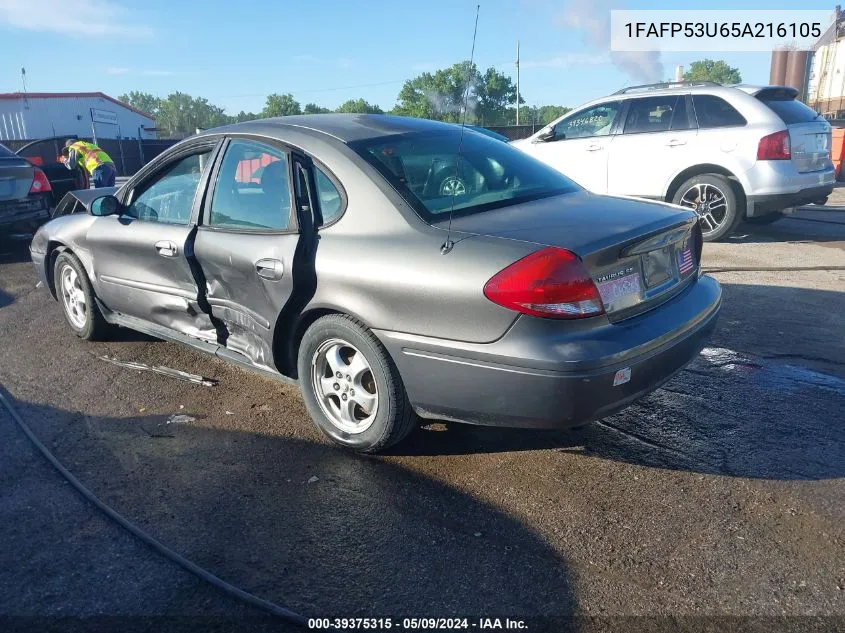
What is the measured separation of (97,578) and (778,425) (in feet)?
10.7

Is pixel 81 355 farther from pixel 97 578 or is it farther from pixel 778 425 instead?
pixel 778 425

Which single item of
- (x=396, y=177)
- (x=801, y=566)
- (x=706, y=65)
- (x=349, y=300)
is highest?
(x=706, y=65)

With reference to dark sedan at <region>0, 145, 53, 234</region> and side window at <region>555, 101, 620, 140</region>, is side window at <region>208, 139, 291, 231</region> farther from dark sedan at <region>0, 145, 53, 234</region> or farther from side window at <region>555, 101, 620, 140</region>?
dark sedan at <region>0, 145, 53, 234</region>

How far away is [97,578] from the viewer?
2568 mm

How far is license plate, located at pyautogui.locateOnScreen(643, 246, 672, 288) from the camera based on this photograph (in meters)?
3.13

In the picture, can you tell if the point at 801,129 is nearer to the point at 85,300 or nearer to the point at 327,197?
the point at 327,197

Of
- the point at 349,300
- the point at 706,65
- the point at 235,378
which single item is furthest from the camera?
the point at 706,65

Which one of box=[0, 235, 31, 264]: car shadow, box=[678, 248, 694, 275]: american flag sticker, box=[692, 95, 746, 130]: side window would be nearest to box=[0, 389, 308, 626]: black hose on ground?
box=[678, 248, 694, 275]: american flag sticker

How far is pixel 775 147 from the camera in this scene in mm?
7707

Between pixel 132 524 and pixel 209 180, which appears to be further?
pixel 209 180

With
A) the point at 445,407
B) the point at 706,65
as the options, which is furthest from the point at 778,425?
the point at 706,65

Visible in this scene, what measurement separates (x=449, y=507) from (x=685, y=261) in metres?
1.74

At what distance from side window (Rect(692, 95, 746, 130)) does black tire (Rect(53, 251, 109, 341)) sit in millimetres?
6923

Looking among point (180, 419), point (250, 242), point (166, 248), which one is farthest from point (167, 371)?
point (250, 242)
